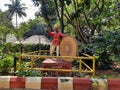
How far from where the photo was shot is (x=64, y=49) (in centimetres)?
673

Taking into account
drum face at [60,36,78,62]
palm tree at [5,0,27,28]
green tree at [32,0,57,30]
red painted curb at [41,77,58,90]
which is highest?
palm tree at [5,0,27,28]

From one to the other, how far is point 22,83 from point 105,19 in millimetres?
15911

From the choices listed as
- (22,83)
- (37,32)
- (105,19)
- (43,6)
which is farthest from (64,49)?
(37,32)

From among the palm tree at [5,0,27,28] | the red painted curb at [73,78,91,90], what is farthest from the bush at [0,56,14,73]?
the palm tree at [5,0,27,28]

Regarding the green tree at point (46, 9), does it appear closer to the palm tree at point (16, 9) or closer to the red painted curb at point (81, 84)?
the red painted curb at point (81, 84)

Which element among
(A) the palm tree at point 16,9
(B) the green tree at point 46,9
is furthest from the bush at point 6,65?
(A) the palm tree at point 16,9

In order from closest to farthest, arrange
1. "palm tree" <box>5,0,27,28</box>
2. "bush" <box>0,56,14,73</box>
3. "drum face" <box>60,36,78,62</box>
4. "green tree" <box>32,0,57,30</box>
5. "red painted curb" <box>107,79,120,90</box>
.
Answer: "red painted curb" <box>107,79,120,90</box>
"drum face" <box>60,36,78,62</box>
"bush" <box>0,56,14,73</box>
"green tree" <box>32,0,57,30</box>
"palm tree" <box>5,0,27,28</box>

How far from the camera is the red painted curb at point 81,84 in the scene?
244cm

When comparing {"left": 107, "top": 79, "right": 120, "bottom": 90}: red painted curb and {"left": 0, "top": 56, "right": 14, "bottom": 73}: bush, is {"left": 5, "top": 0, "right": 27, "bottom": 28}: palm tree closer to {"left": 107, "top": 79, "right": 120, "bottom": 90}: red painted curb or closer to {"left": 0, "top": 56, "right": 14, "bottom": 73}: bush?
{"left": 0, "top": 56, "right": 14, "bottom": 73}: bush

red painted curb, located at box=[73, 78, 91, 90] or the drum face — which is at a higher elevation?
the drum face

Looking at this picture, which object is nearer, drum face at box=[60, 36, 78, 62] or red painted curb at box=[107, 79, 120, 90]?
red painted curb at box=[107, 79, 120, 90]

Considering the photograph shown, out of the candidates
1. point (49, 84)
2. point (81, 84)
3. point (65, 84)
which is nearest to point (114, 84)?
point (81, 84)

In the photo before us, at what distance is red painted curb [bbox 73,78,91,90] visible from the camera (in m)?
2.44

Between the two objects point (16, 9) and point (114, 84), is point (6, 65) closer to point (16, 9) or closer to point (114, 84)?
point (114, 84)
